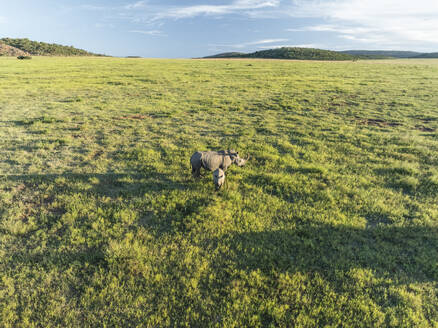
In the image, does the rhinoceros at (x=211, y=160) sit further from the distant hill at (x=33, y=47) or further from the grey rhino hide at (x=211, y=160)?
the distant hill at (x=33, y=47)

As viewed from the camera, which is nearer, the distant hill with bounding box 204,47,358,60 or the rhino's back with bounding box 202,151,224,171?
the rhino's back with bounding box 202,151,224,171

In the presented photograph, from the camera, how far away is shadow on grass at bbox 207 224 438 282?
4223 millimetres

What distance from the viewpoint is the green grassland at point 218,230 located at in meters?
3.56

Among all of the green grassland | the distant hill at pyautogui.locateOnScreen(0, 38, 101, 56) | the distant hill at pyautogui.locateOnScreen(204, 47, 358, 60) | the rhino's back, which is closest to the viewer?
the green grassland

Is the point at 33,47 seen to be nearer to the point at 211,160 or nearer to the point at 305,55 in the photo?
the point at 305,55

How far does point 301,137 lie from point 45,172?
1070 centimetres

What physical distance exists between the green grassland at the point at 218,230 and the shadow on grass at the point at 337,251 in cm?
3

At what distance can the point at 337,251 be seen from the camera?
4.62 metres

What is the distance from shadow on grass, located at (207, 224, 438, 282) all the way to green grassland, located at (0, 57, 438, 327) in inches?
1.0

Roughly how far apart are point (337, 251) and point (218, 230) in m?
2.58

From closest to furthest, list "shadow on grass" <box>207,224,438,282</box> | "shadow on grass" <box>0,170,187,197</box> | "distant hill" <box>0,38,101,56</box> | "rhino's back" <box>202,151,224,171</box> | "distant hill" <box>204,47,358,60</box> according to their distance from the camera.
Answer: "shadow on grass" <box>207,224,438,282</box>, "rhino's back" <box>202,151,224,171</box>, "shadow on grass" <box>0,170,187,197</box>, "distant hill" <box>0,38,101,56</box>, "distant hill" <box>204,47,358,60</box>

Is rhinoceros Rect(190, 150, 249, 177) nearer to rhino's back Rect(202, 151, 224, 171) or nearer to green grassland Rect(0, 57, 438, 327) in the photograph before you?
rhino's back Rect(202, 151, 224, 171)

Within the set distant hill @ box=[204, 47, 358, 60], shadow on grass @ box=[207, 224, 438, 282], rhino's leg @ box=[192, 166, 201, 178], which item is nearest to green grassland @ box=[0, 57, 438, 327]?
shadow on grass @ box=[207, 224, 438, 282]

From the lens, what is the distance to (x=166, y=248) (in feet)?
15.1
